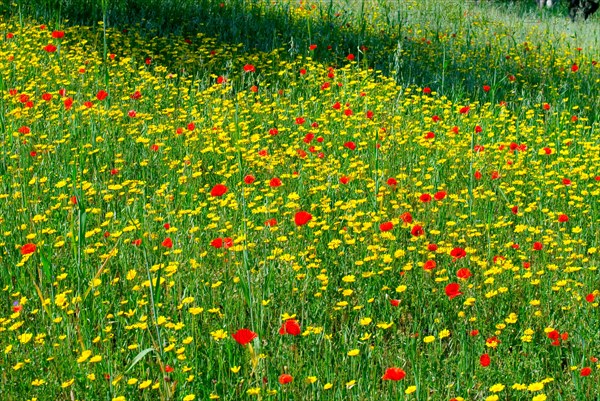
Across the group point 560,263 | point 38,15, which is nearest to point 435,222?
point 560,263

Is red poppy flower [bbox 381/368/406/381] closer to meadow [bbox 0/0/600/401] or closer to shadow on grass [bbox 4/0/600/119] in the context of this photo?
meadow [bbox 0/0/600/401]

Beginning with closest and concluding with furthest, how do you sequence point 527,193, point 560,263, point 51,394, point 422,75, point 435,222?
1. point 51,394
2. point 560,263
3. point 435,222
4. point 527,193
5. point 422,75

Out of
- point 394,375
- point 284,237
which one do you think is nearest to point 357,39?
point 284,237

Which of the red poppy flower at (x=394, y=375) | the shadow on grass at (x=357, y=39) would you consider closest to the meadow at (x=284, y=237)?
the red poppy flower at (x=394, y=375)

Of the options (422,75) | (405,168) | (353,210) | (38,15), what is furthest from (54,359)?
(38,15)

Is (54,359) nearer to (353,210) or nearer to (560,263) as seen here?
(353,210)

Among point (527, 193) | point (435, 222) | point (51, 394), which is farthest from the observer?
point (527, 193)

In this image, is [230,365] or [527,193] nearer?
[230,365]

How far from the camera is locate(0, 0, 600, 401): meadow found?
2467 millimetres

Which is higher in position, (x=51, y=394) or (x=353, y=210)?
(x=353, y=210)

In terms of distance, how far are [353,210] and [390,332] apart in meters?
0.95

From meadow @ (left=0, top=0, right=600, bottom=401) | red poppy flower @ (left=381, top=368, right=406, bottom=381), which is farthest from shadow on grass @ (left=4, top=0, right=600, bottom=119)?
red poppy flower @ (left=381, top=368, right=406, bottom=381)

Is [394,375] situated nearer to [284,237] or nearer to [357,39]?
[284,237]

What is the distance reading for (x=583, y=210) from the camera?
3.85 meters
